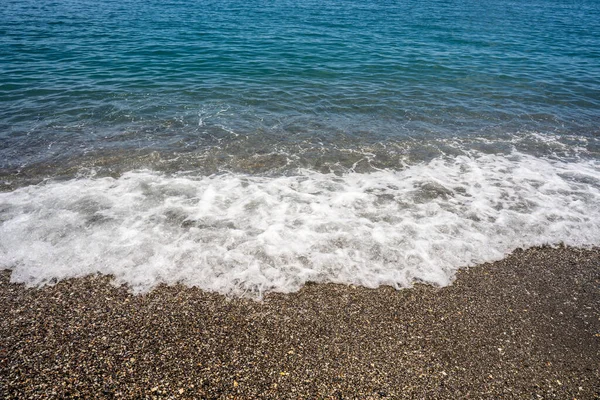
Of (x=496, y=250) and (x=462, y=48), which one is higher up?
(x=462, y=48)

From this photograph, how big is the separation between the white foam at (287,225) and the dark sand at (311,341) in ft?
1.47

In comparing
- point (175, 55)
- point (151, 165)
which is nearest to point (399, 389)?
point (151, 165)

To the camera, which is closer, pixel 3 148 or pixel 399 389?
pixel 399 389

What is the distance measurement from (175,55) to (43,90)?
28.9 ft

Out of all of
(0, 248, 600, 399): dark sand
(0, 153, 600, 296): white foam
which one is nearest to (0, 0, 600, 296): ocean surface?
(0, 153, 600, 296): white foam

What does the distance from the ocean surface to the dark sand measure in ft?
1.62

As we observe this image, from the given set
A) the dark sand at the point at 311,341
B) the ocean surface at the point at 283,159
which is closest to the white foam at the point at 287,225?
the ocean surface at the point at 283,159

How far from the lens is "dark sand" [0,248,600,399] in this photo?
4539 millimetres

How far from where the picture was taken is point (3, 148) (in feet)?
35.6

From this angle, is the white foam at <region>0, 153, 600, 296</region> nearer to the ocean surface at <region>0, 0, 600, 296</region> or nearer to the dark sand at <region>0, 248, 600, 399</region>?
the ocean surface at <region>0, 0, 600, 296</region>

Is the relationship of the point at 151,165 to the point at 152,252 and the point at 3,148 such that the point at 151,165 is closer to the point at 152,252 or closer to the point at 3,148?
the point at 152,252

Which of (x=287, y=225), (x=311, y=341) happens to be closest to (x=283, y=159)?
(x=287, y=225)

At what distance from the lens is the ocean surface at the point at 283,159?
694cm

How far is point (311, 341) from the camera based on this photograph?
17.1 feet
